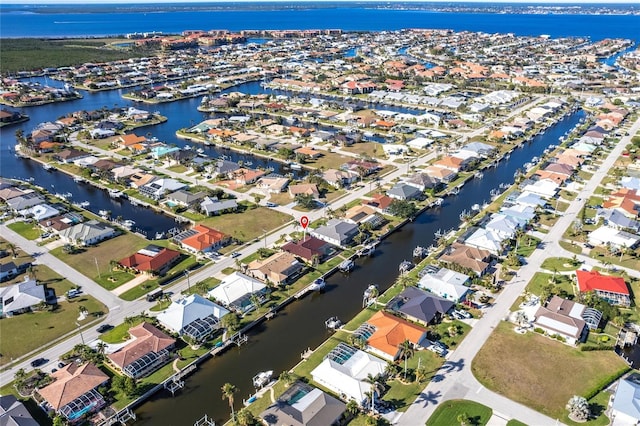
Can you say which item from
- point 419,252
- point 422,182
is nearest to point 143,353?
point 419,252

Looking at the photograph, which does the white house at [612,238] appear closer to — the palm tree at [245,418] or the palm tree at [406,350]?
the palm tree at [406,350]

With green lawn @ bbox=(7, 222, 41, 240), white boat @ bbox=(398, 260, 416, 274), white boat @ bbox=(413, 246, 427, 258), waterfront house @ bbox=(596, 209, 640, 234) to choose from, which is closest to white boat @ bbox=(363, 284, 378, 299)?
white boat @ bbox=(398, 260, 416, 274)

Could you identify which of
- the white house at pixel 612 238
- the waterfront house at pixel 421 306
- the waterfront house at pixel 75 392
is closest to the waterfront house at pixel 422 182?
the white house at pixel 612 238

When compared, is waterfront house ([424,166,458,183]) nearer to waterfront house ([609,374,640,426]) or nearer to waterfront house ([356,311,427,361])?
waterfront house ([356,311,427,361])

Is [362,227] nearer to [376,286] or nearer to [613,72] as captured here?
[376,286]

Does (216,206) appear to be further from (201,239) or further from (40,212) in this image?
(40,212)

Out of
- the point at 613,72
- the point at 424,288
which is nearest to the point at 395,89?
the point at 613,72
